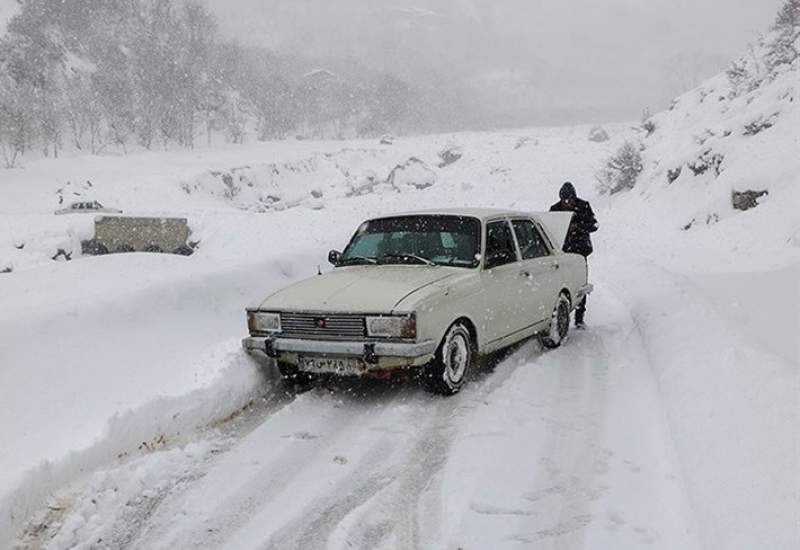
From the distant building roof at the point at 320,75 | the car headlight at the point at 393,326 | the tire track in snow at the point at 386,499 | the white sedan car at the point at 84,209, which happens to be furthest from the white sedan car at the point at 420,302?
the distant building roof at the point at 320,75

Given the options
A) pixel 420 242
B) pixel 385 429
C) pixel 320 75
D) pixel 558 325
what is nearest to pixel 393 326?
pixel 385 429

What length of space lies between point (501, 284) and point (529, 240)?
120cm

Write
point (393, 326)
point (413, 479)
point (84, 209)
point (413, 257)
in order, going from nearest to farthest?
point (413, 479)
point (393, 326)
point (413, 257)
point (84, 209)

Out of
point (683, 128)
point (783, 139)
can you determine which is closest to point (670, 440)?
point (783, 139)

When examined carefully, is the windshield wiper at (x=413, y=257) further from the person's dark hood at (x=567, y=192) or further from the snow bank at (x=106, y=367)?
the person's dark hood at (x=567, y=192)

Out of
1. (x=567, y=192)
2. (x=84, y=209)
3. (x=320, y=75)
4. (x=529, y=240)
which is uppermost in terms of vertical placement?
(x=320, y=75)

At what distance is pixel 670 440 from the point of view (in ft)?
14.1

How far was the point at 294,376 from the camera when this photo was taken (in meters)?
5.83

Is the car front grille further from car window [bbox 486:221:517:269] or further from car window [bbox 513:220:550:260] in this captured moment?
car window [bbox 513:220:550:260]

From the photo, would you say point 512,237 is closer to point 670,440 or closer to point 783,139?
point 670,440

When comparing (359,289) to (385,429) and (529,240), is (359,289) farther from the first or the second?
(529,240)

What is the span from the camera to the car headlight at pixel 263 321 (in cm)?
543

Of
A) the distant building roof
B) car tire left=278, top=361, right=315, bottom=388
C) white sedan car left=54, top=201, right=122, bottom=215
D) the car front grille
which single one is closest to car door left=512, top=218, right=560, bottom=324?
the car front grille

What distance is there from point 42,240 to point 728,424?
25.7 m
